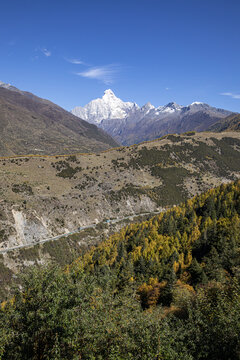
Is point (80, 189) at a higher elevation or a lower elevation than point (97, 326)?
higher

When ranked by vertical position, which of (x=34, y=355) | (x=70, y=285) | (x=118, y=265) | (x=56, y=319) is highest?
(x=70, y=285)

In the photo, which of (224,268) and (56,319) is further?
(224,268)

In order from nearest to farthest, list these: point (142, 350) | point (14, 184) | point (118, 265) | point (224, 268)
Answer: point (142, 350) < point (224, 268) < point (118, 265) < point (14, 184)

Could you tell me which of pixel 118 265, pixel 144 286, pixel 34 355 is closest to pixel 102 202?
pixel 118 265

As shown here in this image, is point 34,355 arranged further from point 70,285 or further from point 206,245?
point 206,245

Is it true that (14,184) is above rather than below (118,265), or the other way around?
above

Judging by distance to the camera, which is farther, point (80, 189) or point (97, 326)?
point (80, 189)

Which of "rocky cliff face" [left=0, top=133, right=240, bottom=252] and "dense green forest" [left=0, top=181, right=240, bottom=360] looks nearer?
"dense green forest" [left=0, top=181, right=240, bottom=360]

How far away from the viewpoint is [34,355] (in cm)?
1925

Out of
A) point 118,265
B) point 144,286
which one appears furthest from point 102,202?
point 144,286

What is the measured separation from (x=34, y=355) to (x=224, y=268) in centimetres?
4141

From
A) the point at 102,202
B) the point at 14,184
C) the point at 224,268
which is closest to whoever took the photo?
the point at 224,268

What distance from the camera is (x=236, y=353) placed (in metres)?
17.3

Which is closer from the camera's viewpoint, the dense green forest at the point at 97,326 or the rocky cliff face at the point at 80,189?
the dense green forest at the point at 97,326
